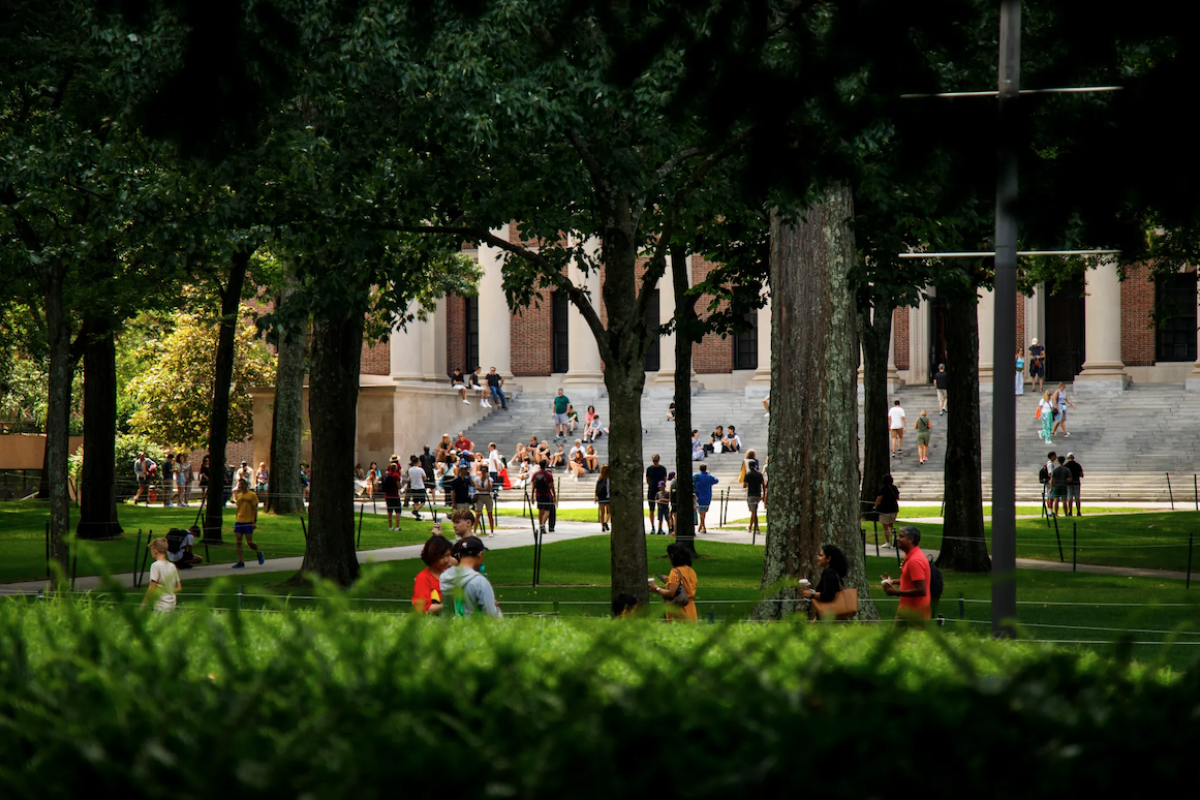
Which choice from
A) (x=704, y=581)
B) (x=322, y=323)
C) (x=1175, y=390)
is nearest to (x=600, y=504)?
(x=704, y=581)

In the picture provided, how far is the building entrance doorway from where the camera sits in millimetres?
52000

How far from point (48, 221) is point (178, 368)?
80.9 feet

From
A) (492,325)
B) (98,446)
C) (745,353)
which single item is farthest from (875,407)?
(492,325)

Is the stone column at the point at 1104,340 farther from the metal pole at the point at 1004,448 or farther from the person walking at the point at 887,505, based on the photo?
the metal pole at the point at 1004,448

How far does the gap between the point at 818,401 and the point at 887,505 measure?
12.1 meters

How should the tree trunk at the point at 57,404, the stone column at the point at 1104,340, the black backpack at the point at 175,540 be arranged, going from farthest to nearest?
the stone column at the point at 1104,340
the black backpack at the point at 175,540
the tree trunk at the point at 57,404

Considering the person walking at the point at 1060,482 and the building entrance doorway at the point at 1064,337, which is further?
the building entrance doorway at the point at 1064,337

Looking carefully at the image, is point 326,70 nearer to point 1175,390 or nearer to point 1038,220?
point 1038,220

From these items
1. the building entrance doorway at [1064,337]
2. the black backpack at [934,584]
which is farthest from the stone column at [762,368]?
the black backpack at [934,584]

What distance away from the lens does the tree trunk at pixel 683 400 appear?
23673 mm

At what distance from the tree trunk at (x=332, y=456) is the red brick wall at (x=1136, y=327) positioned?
3874 cm

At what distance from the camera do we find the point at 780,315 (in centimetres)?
1430

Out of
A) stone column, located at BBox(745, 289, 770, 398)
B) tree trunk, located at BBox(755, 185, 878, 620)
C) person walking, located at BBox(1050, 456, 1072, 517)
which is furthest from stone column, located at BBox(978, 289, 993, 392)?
tree trunk, located at BBox(755, 185, 878, 620)

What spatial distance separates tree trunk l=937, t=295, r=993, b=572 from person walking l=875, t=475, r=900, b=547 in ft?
8.09
